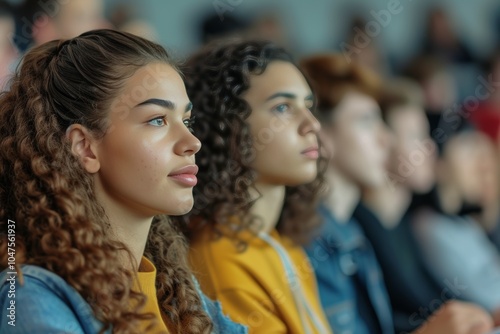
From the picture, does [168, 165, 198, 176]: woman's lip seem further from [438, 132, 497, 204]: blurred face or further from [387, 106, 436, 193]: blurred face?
[438, 132, 497, 204]: blurred face

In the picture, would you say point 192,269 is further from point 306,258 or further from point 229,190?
point 306,258

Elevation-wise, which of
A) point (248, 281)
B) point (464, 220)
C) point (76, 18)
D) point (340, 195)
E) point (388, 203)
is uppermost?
point (76, 18)

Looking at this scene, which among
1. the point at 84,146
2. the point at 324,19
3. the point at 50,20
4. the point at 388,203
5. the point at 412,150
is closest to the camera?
the point at 84,146

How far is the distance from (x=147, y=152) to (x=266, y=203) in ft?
1.38

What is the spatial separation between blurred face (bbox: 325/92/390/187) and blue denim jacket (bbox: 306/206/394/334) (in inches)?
5.5

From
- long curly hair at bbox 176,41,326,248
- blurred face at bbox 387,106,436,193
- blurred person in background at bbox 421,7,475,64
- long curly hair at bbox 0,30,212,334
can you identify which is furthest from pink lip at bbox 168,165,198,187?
blurred person in background at bbox 421,7,475,64

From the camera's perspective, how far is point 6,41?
1.49 meters

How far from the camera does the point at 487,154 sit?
2.28 meters

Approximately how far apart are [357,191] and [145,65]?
869mm

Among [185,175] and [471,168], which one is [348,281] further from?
[471,168]

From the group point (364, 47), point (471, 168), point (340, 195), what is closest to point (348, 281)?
point (340, 195)

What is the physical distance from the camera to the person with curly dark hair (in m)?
1.32

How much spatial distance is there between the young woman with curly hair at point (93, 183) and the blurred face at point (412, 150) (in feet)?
3.29

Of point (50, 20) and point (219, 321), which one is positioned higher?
point (50, 20)
